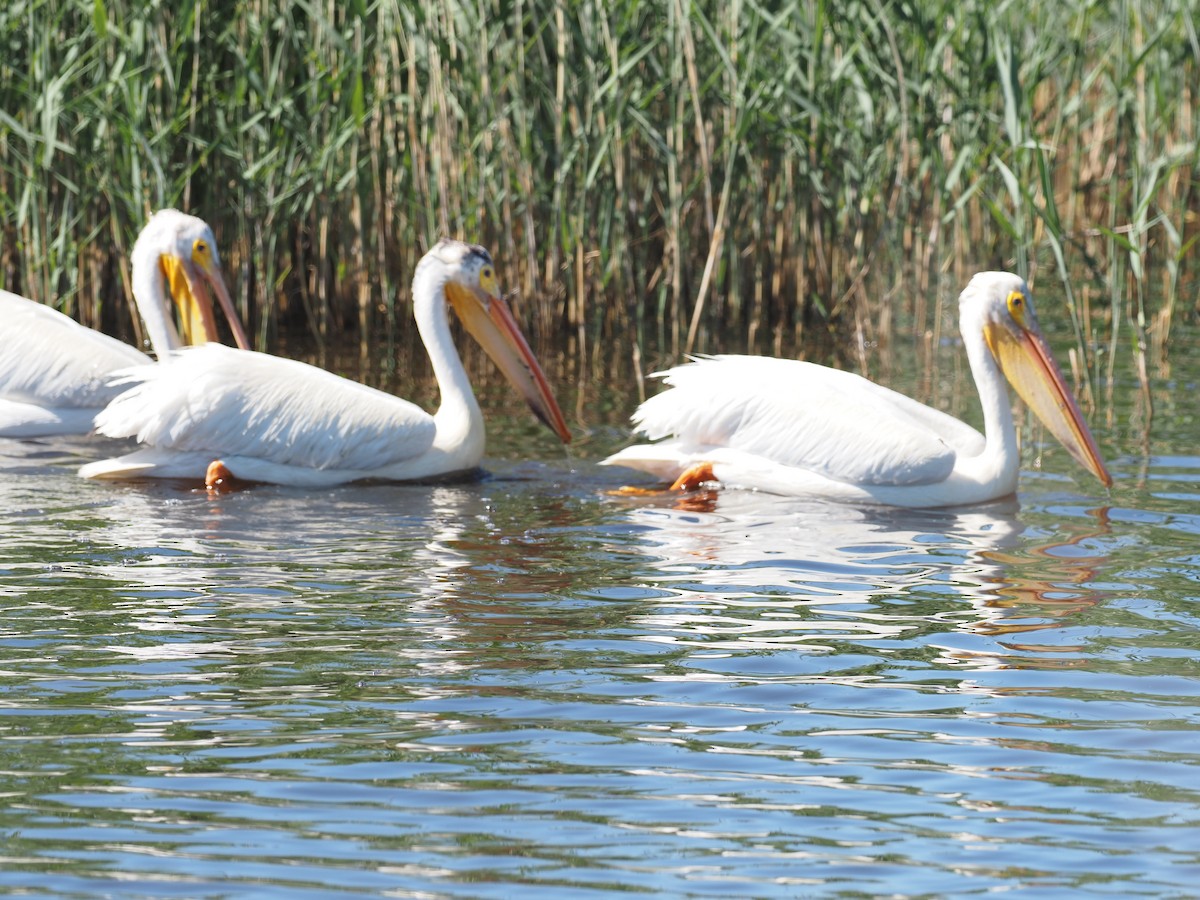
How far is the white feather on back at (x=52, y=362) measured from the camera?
24.4 feet

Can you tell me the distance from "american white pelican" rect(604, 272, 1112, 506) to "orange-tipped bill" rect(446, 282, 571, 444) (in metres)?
0.48

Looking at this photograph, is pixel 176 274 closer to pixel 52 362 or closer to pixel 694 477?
pixel 52 362

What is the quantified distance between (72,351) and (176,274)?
1.96 ft

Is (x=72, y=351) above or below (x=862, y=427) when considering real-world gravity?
above

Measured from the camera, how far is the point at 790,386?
6672mm

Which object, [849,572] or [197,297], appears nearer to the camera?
[849,572]

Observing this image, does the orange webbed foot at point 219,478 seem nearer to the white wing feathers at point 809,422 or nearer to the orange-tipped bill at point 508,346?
the orange-tipped bill at point 508,346

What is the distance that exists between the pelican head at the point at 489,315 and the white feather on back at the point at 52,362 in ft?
4.39

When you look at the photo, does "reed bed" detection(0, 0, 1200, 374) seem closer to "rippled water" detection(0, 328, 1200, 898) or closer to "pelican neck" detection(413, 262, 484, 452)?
"pelican neck" detection(413, 262, 484, 452)

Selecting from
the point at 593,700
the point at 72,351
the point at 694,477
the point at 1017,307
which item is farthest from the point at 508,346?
the point at 593,700

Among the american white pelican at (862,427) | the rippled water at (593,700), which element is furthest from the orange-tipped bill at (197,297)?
the american white pelican at (862,427)

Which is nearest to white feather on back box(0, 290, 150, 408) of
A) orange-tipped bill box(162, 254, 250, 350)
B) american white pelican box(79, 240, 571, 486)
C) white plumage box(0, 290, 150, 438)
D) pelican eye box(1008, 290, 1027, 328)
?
white plumage box(0, 290, 150, 438)

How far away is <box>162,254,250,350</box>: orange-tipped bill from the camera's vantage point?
306 inches

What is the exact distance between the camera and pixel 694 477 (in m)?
6.76
